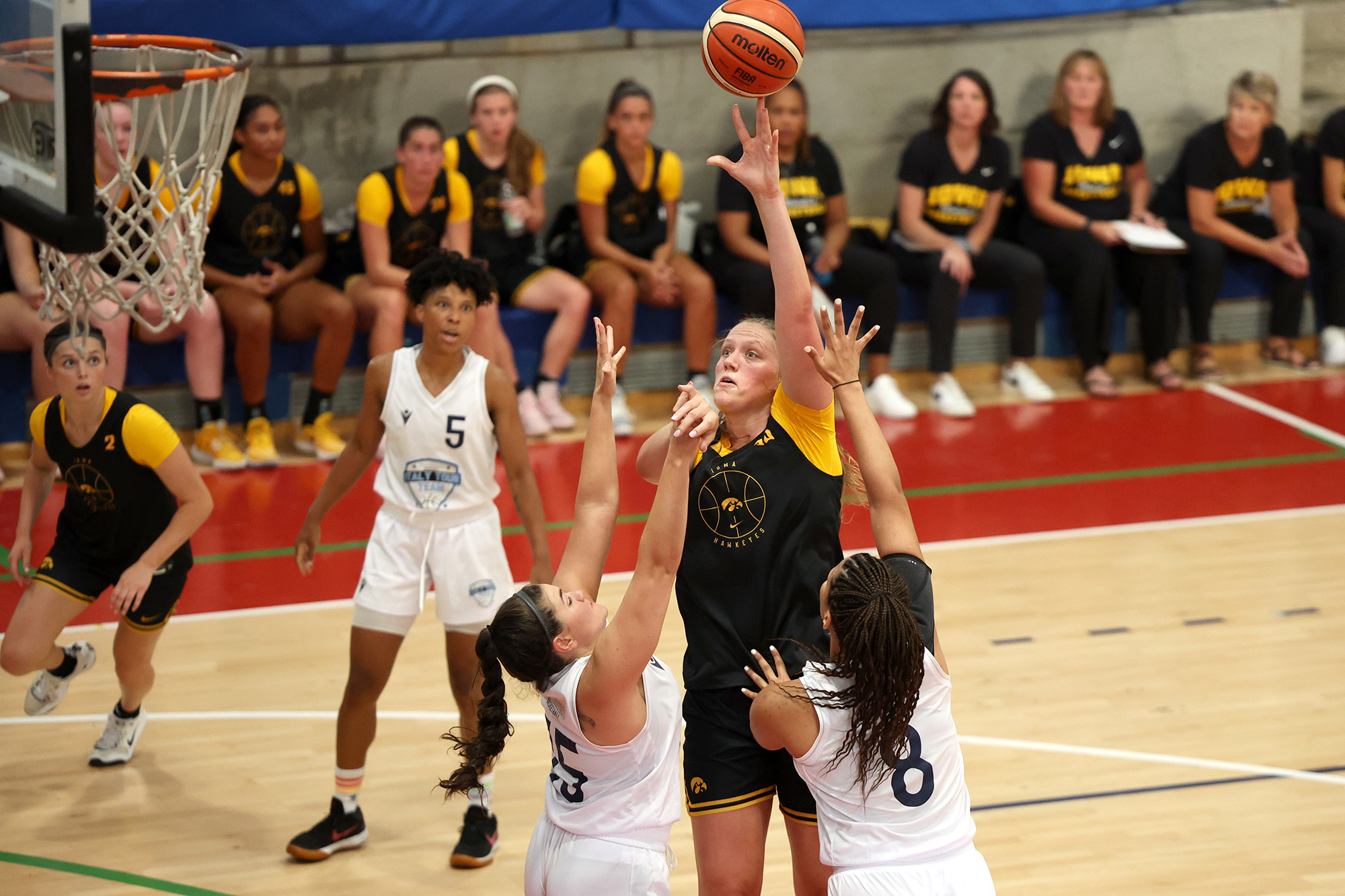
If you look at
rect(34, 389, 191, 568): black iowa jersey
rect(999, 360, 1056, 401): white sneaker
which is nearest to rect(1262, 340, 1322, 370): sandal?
rect(999, 360, 1056, 401): white sneaker

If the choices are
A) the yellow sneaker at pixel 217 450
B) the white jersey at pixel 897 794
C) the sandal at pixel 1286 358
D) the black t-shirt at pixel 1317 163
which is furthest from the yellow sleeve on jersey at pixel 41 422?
the black t-shirt at pixel 1317 163

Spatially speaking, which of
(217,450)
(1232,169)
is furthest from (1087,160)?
(217,450)

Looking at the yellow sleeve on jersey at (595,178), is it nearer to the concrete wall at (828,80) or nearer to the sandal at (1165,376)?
the concrete wall at (828,80)

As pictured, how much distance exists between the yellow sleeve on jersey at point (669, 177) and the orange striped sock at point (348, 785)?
517cm

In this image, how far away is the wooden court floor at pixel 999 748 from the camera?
13.6 ft

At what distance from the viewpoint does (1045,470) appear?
25.2 feet

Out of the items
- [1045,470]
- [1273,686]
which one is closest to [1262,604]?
[1273,686]

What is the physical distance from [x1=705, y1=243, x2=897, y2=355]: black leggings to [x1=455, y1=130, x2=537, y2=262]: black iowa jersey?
1.29 m

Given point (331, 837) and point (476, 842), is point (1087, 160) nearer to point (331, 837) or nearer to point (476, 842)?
point (476, 842)

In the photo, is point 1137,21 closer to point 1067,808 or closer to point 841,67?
point 841,67

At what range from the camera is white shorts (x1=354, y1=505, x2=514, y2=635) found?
4.20 m

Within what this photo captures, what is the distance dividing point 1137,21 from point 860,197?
2.35m

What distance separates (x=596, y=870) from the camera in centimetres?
289

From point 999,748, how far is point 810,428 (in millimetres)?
2026
